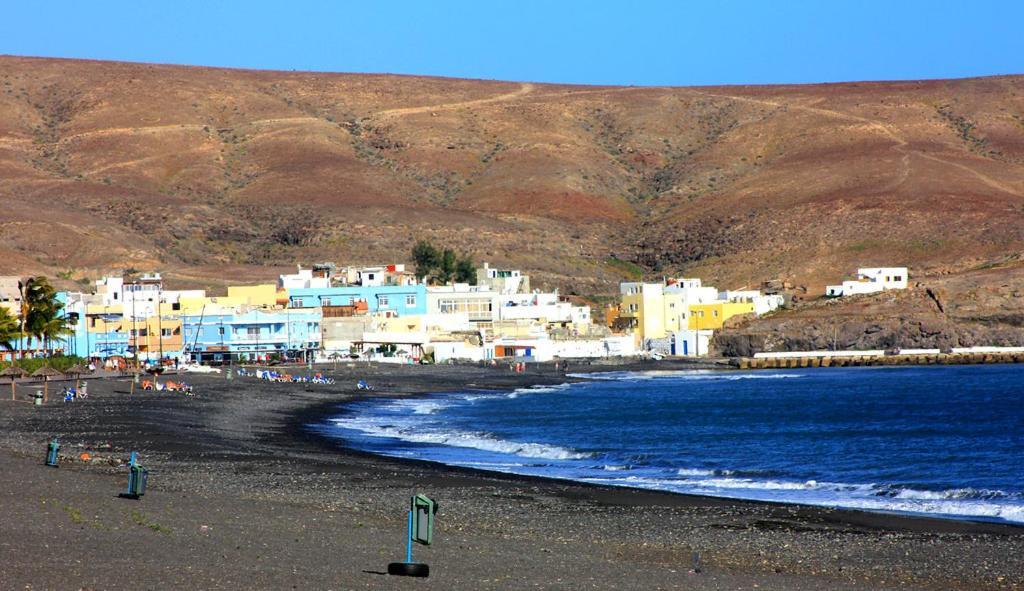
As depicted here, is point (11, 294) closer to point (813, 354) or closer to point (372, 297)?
point (372, 297)

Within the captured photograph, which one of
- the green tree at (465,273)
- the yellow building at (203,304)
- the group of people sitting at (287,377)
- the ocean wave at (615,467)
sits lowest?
the ocean wave at (615,467)

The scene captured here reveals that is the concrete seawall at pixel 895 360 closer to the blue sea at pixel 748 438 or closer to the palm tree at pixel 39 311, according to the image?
the blue sea at pixel 748 438

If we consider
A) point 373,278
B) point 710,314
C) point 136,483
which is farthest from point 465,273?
point 136,483

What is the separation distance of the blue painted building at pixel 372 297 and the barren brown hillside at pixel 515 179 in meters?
21.7

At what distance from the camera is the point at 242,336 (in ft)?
293

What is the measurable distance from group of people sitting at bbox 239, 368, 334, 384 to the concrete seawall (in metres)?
37.4

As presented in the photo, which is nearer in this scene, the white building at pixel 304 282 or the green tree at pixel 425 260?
the white building at pixel 304 282

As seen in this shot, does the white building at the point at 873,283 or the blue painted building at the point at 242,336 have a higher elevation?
the white building at the point at 873,283

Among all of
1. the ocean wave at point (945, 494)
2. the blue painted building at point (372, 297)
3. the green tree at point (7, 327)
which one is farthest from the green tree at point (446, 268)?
the ocean wave at point (945, 494)

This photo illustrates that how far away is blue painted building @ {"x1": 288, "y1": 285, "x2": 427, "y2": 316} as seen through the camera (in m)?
96.9

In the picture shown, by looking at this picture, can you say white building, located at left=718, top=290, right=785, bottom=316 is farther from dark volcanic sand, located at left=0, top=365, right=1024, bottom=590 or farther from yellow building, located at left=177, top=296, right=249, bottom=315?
dark volcanic sand, located at left=0, top=365, right=1024, bottom=590

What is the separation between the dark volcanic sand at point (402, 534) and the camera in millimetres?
15461

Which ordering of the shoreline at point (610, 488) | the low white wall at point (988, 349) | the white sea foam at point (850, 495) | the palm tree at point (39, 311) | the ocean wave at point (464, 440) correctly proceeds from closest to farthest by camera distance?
the shoreline at point (610, 488), the white sea foam at point (850, 495), the ocean wave at point (464, 440), the palm tree at point (39, 311), the low white wall at point (988, 349)

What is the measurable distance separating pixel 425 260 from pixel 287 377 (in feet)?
168
